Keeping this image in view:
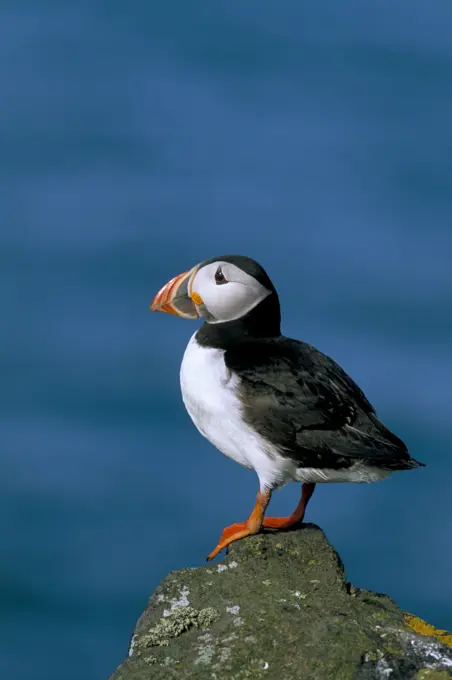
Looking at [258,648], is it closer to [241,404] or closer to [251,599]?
[251,599]

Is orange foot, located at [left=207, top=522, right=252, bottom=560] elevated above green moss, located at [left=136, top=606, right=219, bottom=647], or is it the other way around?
orange foot, located at [left=207, top=522, right=252, bottom=560]

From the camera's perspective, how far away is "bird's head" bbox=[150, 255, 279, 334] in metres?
7.15

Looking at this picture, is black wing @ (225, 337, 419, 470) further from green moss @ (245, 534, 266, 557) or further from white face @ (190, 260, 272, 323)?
green moss @ (245, 534, 266, 557)

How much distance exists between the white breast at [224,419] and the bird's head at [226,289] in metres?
0.23

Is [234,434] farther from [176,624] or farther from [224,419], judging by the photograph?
[176,624]

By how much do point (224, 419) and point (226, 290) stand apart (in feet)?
2.31

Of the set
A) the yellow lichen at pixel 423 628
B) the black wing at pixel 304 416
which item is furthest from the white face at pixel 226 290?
the yellow lichen at pixel 423 628

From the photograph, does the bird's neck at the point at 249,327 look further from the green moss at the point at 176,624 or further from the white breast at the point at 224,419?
the green moss at the point at 176,624

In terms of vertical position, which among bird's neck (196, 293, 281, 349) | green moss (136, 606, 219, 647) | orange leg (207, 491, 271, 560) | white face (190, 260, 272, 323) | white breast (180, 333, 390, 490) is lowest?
green moss (136, 606, 219, 647)

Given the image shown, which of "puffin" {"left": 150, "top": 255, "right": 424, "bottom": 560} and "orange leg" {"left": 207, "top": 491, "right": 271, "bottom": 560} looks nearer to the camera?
"puffin" {"left": 150, "top": 255, "right": 424, "bottom": 560}

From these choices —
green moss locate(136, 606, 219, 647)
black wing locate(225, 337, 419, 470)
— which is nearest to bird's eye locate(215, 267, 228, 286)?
black wing locate(225, 337, 419, 470)

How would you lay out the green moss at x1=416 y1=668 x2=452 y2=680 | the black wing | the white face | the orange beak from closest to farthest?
the green moss at x1=416 y1=668 x2=452 y2=680 → the black wing → the white face → the orange beak

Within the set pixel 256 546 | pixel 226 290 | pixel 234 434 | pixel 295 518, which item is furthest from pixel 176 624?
pixel 226 290

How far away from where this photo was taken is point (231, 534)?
736 centimetres
